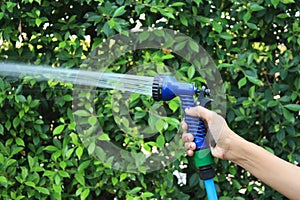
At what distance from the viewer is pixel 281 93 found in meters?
2.95

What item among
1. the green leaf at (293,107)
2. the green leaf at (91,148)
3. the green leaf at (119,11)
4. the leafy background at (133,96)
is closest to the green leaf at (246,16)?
the leafy background at (133,96)

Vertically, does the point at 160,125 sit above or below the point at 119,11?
below

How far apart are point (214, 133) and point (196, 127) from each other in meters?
0.09

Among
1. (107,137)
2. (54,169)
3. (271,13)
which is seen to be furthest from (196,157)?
(271,13)

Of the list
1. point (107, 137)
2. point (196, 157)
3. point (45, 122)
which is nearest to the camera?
point (196, 157)

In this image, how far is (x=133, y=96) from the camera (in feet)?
8.74

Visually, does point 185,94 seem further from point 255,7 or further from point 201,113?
point 255,7

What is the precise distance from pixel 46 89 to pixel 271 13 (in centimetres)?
109

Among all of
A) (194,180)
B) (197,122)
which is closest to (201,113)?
(197,122)

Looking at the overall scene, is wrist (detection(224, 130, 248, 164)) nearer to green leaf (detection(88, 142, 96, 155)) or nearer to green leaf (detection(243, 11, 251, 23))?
green leaf (detection(88, 142, 96, 155))

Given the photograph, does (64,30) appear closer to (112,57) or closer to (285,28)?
(112,57)

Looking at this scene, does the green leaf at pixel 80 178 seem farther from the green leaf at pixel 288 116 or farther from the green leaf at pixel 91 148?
the green leaf at pixel 288 116

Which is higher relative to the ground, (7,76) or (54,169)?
(7,76)

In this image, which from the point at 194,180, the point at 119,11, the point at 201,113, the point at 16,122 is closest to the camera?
the point at 201,113
